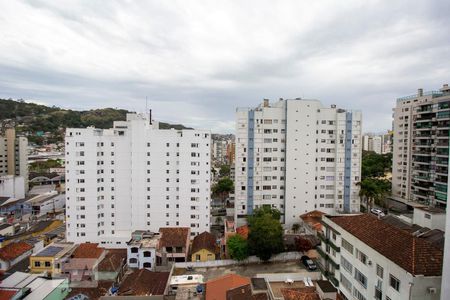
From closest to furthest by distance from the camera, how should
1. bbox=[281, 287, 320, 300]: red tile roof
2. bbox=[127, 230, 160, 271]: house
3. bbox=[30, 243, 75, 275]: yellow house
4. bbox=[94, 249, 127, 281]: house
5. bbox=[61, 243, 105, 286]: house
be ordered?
1. bbox=[281, 287, 320, 300]: red tile roof
2. bbox=[61, 243, 105, 286]: house
3. bbox=[94, 249, 127, 281]: house
4. bbox=[30, 243, 75, 275]: yellow house
5. bbox=[127, 230, 160, 271]: house

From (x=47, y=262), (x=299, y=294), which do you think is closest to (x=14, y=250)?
(x=47, y=262)

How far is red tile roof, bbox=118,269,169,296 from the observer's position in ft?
83.5

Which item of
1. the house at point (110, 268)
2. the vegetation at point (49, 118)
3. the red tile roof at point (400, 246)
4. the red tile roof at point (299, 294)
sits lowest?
Result: the house at point (110, 268)

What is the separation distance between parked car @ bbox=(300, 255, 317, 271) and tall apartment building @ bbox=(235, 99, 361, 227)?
13531mm

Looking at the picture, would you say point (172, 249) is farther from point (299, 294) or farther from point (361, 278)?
point (361, 278)

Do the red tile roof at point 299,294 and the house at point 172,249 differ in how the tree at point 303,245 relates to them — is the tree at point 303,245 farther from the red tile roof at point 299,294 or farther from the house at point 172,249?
the house at point 172,249

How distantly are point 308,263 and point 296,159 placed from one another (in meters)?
19.3

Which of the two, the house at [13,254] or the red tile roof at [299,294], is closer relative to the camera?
the red tile roof at [299,294]

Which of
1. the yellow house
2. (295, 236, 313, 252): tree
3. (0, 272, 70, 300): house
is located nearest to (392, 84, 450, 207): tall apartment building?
(295, 236, 313, 252): tree

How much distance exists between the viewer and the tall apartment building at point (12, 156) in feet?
240

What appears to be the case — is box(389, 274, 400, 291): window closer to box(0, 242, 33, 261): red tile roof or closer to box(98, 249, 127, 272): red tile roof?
box(98, 249, 127, 272): red tile roof

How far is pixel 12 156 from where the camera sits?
73.7 meters

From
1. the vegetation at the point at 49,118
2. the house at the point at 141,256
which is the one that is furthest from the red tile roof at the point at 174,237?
the vegetation at the point at 49,118

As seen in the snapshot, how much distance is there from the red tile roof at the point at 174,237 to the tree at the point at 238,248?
6498 millimetres
